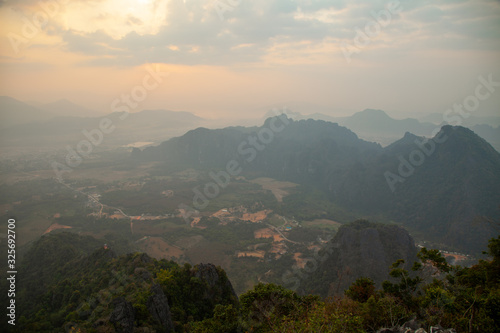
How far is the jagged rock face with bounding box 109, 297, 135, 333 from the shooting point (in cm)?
1411

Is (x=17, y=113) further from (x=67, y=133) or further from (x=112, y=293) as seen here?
(x=112, y=293)

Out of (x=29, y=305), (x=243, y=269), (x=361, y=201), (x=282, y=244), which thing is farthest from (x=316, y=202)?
(x=29, y=305)

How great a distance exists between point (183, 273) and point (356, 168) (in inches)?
2653

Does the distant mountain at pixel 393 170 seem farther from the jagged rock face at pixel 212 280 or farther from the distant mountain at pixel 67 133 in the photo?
the distant mountain at pixel 67 133

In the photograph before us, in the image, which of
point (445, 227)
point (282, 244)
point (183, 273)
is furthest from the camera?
point (445, 227)

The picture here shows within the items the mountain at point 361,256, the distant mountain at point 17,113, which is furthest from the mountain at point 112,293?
the distant mountain at point 17,113

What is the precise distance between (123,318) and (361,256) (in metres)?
26.6

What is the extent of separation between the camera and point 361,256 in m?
31.5

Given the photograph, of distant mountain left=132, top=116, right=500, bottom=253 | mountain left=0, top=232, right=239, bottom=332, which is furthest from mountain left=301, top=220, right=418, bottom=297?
mountain left=0, top=232, right=239, bottom=332

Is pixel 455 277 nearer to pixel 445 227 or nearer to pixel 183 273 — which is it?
pixel 183 273

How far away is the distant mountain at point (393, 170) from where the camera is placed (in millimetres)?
49875

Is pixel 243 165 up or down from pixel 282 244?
up

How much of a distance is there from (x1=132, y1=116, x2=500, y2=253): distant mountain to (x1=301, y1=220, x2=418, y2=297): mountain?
9613 millimetres

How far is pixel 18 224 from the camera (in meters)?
47.0
